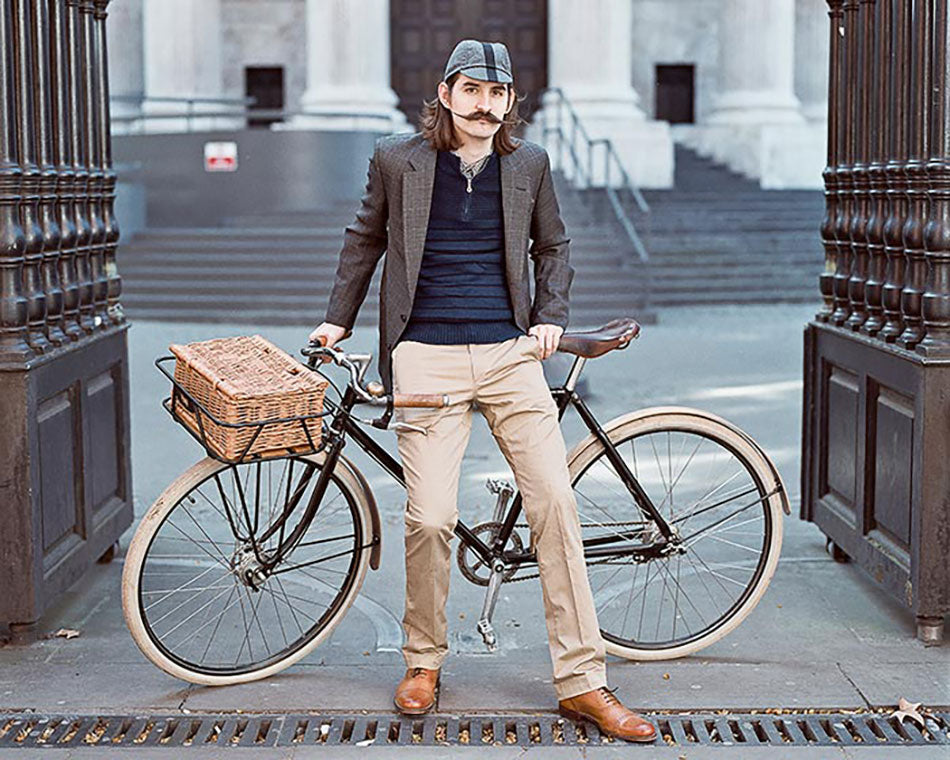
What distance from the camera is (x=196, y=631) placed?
17.8 feet

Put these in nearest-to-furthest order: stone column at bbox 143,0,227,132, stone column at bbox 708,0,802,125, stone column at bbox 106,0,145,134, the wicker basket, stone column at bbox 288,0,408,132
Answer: the wicker basket → stone column at bbox 288,0,408,132 → stone column at bbox 143,0,227,132 → stone column at bbox 708,0,802,125 → stone column at bbox 106,0,145,134

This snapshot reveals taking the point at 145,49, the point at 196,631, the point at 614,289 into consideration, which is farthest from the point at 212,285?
the point at 196,631

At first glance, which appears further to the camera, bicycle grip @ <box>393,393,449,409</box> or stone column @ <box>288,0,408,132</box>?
stone column @ <box>288,0,408,132</box>

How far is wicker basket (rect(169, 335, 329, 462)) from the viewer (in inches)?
175

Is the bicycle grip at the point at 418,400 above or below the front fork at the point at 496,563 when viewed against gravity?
above

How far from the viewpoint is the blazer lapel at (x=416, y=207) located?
4656 millimetres

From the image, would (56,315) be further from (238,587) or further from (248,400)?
(248,400)

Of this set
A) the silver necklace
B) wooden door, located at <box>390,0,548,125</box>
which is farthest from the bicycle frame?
wooden door, located at <box>390,0,548,125</box>

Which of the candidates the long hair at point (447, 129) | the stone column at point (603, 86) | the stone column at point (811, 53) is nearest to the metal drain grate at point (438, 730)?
the long hair at point (447, 129)

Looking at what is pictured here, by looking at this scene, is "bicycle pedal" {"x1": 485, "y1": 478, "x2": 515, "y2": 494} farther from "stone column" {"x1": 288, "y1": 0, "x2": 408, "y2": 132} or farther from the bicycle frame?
"stone column" {"x1": 288, "y1": 0, "x2": 408, "y2": 132}

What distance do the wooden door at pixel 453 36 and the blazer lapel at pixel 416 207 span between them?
2360 centimetres

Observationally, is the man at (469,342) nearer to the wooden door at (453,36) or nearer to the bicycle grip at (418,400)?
the bicycle grip at (418,400)

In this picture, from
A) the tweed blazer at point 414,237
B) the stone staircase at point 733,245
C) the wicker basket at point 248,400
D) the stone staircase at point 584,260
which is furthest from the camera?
the stone staircase at point 733,245

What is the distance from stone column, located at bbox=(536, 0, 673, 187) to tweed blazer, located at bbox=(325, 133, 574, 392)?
18201 mm
